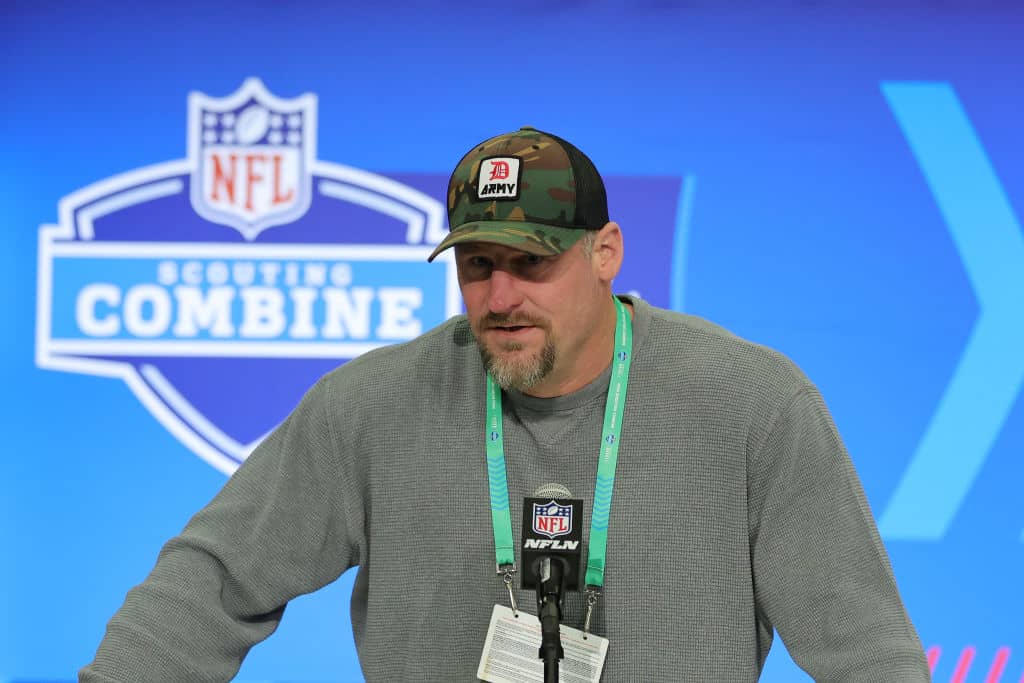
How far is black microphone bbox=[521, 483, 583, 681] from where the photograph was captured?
129 centimetres

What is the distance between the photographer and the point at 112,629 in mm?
1511

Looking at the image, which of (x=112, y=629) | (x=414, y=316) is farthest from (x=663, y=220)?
(x=112, y=629)

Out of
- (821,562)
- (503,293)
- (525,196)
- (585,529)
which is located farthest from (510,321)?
(821,562)

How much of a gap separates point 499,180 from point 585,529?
0.46 metres

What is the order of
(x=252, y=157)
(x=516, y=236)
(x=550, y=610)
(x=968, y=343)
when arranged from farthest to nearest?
1. (x=252, y=157)
2. (x=968, y=343)
3. (x=516, y=236)
4. (x=550, y=610)

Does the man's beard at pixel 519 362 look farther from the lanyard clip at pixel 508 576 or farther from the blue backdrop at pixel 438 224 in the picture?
the blue backdrop at pixel 438 224

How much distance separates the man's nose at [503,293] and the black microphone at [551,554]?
24 cm

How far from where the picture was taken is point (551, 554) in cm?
142

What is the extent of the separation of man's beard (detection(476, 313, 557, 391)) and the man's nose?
0.02 m

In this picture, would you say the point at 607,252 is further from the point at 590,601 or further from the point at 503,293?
the point at 590,601

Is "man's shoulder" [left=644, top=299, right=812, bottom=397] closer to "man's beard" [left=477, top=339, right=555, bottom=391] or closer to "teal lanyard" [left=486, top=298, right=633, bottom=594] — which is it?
"teal lanyard" [left=486, top=298, right=633, bottom=594]

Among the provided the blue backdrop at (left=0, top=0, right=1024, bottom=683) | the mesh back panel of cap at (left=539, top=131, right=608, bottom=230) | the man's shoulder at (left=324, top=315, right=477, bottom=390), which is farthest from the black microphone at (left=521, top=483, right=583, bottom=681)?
the blue backdrop at (left=0, top=0, right=1024, bottom=683)

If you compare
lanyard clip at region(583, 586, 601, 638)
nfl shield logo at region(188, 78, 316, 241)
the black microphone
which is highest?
nfl shield logo at region(188, 78, 316, 241)

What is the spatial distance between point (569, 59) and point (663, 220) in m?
0.45
